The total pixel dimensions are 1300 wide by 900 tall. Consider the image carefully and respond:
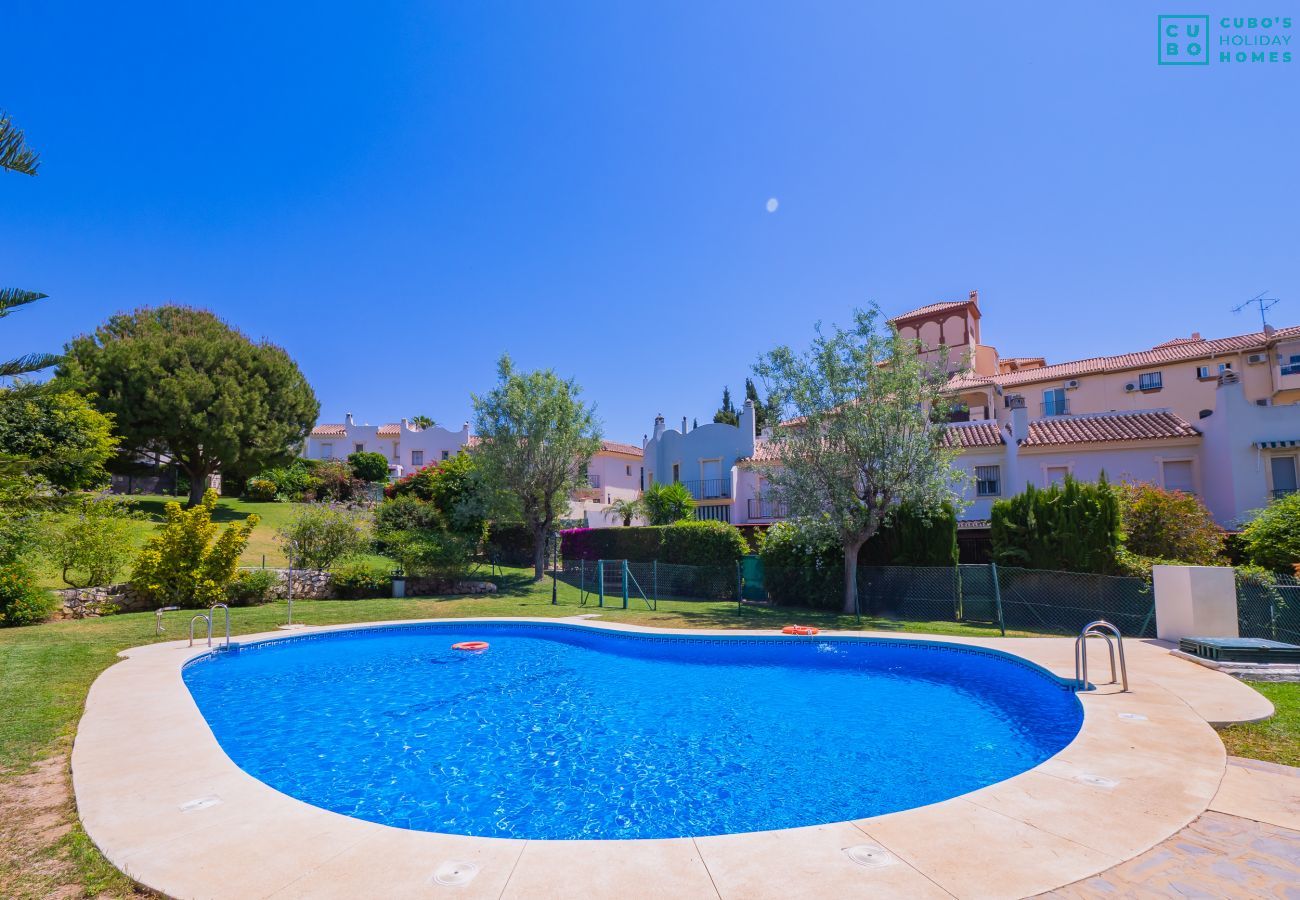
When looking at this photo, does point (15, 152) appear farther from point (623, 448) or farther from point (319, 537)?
point (623, 448)

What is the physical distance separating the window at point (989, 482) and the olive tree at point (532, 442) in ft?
52.5

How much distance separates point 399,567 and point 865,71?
794 inches

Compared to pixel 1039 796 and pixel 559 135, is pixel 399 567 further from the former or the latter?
pixel 1039 796

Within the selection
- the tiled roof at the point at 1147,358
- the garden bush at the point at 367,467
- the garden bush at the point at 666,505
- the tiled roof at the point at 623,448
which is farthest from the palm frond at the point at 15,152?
the garden bush at the point at 367,467

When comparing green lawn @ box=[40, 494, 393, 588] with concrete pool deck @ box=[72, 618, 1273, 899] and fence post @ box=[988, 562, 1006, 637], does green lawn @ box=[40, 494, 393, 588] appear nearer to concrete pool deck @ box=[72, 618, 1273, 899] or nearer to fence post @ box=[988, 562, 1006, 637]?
concrete pool deck @ box=[72, 618, 1273, 899]

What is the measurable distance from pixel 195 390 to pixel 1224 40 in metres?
38.9

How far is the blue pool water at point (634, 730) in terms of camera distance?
577 cm

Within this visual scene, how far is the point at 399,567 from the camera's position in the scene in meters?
21.6

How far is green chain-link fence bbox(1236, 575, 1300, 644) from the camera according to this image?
10.3 metres

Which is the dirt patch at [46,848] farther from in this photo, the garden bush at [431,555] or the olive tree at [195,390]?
the olive tree at [195,390]

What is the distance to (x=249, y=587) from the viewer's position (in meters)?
17.8

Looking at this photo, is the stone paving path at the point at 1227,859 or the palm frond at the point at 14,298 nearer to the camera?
the stone paving path at the point at 1227,859

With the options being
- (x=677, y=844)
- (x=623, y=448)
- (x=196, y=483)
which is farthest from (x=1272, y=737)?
(x=623, y=448)

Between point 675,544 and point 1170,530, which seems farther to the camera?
point 675,544
